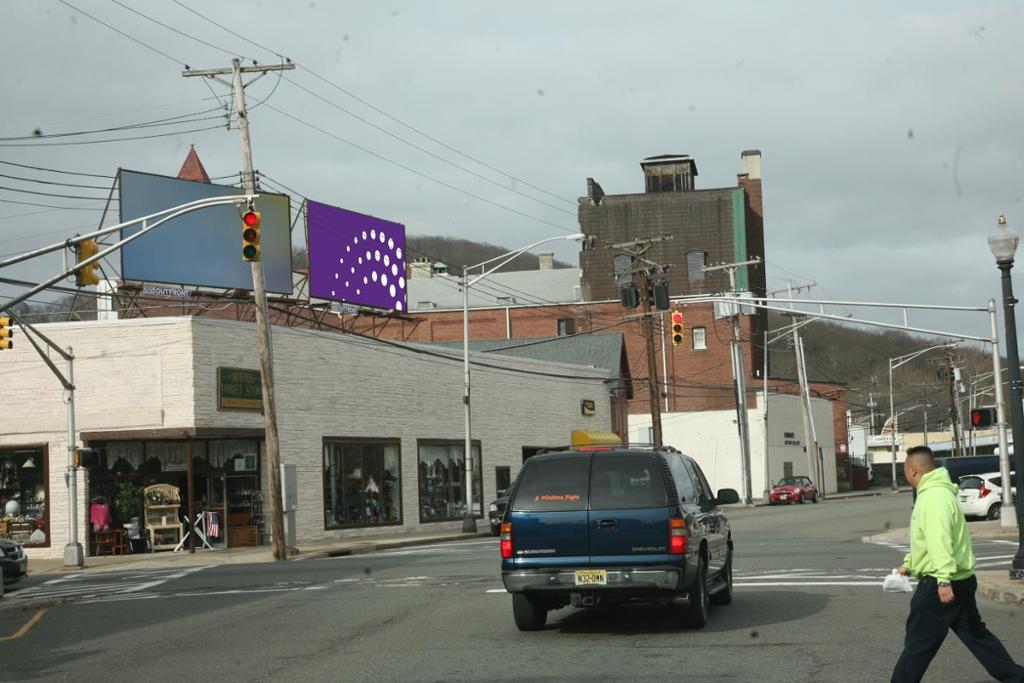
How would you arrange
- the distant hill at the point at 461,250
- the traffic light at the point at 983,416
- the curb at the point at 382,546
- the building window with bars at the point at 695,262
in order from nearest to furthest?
the traffic light at the point at 983,416, the curb at the point at 382,546, the building window with bars at the point at 695,262, the distant hill at the point at 461,250

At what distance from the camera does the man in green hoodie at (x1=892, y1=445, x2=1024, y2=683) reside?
27.6 ft

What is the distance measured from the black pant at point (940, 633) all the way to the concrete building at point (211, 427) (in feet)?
91.8

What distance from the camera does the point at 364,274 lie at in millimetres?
45656

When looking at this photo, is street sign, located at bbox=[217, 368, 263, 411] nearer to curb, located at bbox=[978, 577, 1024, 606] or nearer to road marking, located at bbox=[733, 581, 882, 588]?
road marking, located at bbox=[733, 581, 882, 588]

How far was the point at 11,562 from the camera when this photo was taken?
24.5m

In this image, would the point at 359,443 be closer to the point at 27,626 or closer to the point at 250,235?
the point at 250,235

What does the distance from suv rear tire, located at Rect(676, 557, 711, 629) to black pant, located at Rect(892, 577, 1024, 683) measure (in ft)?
15.3

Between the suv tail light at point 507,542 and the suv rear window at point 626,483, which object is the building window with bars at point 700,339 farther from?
the suv tail light at point 507,542

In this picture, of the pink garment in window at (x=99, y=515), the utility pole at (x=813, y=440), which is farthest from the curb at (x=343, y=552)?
the utility pole at (x=813, y=440)

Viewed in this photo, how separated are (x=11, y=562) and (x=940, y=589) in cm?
2037

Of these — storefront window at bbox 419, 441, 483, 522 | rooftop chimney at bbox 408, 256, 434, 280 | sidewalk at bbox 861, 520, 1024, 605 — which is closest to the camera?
sidewalk at bbox 861, 520, 1024, 605

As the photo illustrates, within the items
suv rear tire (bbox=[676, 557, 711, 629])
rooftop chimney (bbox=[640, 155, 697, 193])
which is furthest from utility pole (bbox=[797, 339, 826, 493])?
suv rear tire (bbox=[676, 557, 711, 629])

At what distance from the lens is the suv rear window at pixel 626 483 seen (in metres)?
13.0

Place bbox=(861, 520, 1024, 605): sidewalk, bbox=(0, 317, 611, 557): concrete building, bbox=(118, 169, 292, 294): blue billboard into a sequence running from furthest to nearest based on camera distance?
bbox=(118, 169, 292, 294): blue billboard
bbox=(0, 317, 611, 557): concrete building
bbox=(861, 520, 1024, 605): sidewalk
